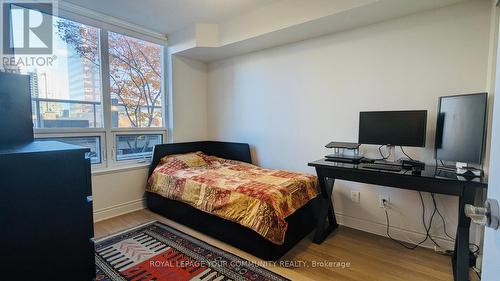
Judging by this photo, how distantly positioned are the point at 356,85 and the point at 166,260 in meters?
2.60

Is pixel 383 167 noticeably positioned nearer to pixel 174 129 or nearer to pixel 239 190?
pixel 239 190

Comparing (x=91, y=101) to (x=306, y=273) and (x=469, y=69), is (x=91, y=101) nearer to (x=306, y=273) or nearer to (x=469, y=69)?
(x=306, y=273)

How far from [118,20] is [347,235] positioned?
381 centimetres

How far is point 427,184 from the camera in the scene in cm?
182

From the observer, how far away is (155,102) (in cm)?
359

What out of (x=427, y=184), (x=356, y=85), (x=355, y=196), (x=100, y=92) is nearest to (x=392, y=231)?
(x=355, y=196)

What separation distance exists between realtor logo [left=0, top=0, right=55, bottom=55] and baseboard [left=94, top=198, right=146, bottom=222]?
1925mm

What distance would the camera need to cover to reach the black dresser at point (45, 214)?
102 centimetres

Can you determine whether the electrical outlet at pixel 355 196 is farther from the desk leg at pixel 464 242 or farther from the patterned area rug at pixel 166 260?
the patterned area rug at pixel 166 260

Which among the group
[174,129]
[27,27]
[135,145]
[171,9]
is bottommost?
[135,145]

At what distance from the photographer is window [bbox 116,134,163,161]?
127 inches

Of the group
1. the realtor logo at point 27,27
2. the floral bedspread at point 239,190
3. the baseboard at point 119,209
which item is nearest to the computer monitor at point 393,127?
the floral bedspread at point 239,190

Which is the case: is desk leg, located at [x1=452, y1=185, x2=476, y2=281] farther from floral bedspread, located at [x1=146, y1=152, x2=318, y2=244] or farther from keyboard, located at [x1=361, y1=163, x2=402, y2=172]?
floral bedspread, located at [x1=146, y1=152, x2=318, y2=244]

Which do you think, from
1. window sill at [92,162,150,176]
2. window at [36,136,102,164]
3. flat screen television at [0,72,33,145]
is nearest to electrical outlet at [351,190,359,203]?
window sill at [92,162,150,176]
